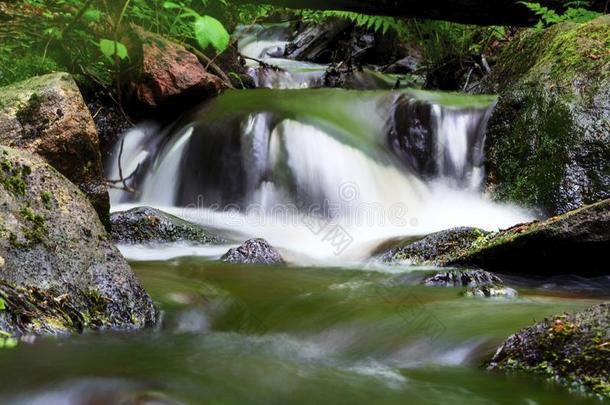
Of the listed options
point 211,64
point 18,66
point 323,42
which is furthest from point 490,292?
point 323,42

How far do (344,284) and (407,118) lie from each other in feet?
13.6

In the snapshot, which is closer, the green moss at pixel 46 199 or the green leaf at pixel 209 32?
the green leaf at pixel 209 32

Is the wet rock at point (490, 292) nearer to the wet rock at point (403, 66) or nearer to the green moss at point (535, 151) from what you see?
the green moss at point (535, 151)

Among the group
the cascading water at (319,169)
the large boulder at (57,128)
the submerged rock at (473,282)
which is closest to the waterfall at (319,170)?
the cascading water at (319,169)

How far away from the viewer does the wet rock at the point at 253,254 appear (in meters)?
Result: 4.76

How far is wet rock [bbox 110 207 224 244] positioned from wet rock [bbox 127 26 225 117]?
8.80 ft

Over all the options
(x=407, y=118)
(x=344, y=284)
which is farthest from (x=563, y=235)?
(x=407, y=118)

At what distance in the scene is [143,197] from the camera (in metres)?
6.99

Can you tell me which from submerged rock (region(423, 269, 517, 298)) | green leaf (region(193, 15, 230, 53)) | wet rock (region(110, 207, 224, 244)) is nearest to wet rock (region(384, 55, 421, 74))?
wet rock (region(110, 207, 224, 244))

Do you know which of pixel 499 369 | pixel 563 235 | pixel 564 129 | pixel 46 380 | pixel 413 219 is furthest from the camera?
pixel 413 219

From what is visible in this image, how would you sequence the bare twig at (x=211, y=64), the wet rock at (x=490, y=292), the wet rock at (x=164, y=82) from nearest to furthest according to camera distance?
the wet rock at (x=490, y=292) → the wet rock at (x=164, y=82) → the bare twig at (x=211, y=64)


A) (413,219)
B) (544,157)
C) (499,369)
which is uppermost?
(544,157)

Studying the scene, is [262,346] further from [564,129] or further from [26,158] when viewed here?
[564,129]

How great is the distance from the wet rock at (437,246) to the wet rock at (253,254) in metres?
0.99
